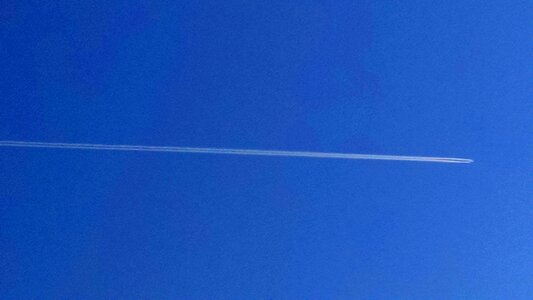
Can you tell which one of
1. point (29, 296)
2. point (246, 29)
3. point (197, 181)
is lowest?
point (29, 296)

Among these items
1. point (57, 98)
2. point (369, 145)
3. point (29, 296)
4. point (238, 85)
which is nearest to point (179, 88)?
point (238, 85)

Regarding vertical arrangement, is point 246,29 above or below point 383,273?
above

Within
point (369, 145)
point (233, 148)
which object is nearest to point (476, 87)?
point (369, 145)

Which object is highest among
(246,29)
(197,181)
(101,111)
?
(246,29)

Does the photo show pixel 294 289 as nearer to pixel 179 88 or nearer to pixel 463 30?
pixel 179 88

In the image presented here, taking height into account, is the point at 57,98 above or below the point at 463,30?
below

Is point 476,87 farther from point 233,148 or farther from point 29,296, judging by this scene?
point 29,296
